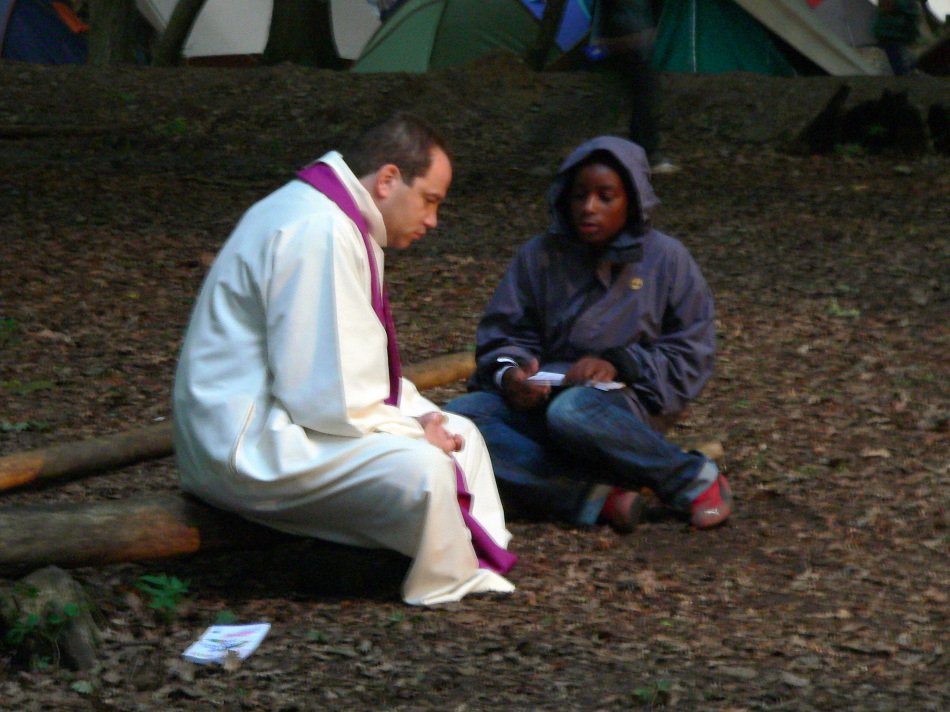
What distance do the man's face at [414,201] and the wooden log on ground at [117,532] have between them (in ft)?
3.26

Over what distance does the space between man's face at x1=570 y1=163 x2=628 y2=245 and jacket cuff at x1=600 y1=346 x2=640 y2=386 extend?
40cm

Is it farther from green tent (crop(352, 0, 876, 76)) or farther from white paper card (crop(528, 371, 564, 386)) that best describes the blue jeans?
green tent (crop(352, 0, 876, 76))

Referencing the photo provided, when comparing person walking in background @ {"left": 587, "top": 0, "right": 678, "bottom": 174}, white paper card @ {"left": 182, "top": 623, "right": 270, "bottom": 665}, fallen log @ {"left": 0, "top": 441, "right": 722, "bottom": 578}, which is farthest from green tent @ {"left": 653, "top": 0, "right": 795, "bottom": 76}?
white paper card @ {"left": 182, "top": 623, "right": 270, "bottom": 665}

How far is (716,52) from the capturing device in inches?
537

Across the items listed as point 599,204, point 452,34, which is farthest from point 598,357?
point 452,34

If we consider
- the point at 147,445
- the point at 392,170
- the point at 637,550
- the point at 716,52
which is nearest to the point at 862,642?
the point at 637,550

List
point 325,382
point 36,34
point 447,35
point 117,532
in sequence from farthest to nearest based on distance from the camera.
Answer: point 36,34
point 447,35
point 117,532
point 325,382

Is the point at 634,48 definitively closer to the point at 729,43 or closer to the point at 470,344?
the point at 470,344

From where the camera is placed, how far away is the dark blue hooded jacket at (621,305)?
4.96 meters

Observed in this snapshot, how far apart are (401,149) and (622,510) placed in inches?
59.5

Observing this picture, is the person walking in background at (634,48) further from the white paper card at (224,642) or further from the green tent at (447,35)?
the white paper card at (224,642)

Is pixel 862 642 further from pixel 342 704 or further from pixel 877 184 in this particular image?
pixel 877 184

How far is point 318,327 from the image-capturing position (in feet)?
12.8

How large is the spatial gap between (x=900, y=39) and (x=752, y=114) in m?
2.86
